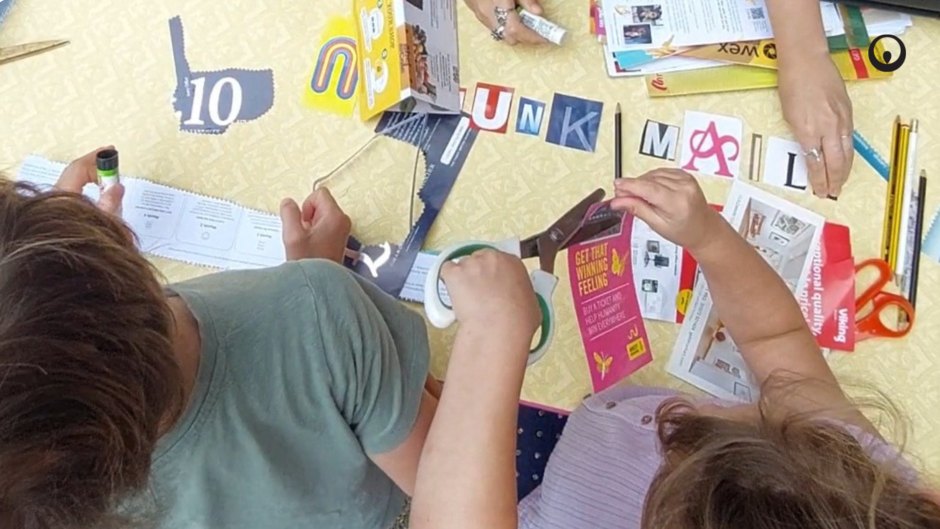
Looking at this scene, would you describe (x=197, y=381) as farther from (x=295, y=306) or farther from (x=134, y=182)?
(x=134, y=182)

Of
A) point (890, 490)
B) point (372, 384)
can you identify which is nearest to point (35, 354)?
point (372, 384)

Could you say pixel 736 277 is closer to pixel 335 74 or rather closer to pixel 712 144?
pixel 712 144

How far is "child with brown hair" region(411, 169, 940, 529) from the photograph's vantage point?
0.48m

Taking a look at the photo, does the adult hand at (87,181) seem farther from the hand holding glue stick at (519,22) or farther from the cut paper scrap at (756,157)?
the cut paper scrap at (756,157)

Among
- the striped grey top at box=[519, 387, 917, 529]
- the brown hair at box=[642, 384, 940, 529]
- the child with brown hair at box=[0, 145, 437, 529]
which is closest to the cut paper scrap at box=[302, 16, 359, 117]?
the child with brown hair at box=[0, 145, 437, 529]

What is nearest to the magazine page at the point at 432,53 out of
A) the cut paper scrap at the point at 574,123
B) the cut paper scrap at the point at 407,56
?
the cut paper scrap at the point at 407,56

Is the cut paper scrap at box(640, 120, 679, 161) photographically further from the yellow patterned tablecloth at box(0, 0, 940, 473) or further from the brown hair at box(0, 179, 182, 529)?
the brown hair at box(0, 179, 182, 529)

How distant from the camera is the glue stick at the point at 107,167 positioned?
2.86 feet

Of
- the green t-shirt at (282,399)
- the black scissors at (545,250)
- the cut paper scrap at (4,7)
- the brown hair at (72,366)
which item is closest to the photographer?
the brown hair at (72,366)

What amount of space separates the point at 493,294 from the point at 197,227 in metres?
0.41

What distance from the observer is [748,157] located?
0.88 metres

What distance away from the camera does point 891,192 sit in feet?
2.81

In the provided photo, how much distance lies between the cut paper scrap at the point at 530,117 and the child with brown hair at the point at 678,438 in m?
0.19

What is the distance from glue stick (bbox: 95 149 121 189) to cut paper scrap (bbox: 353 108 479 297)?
274 mm
